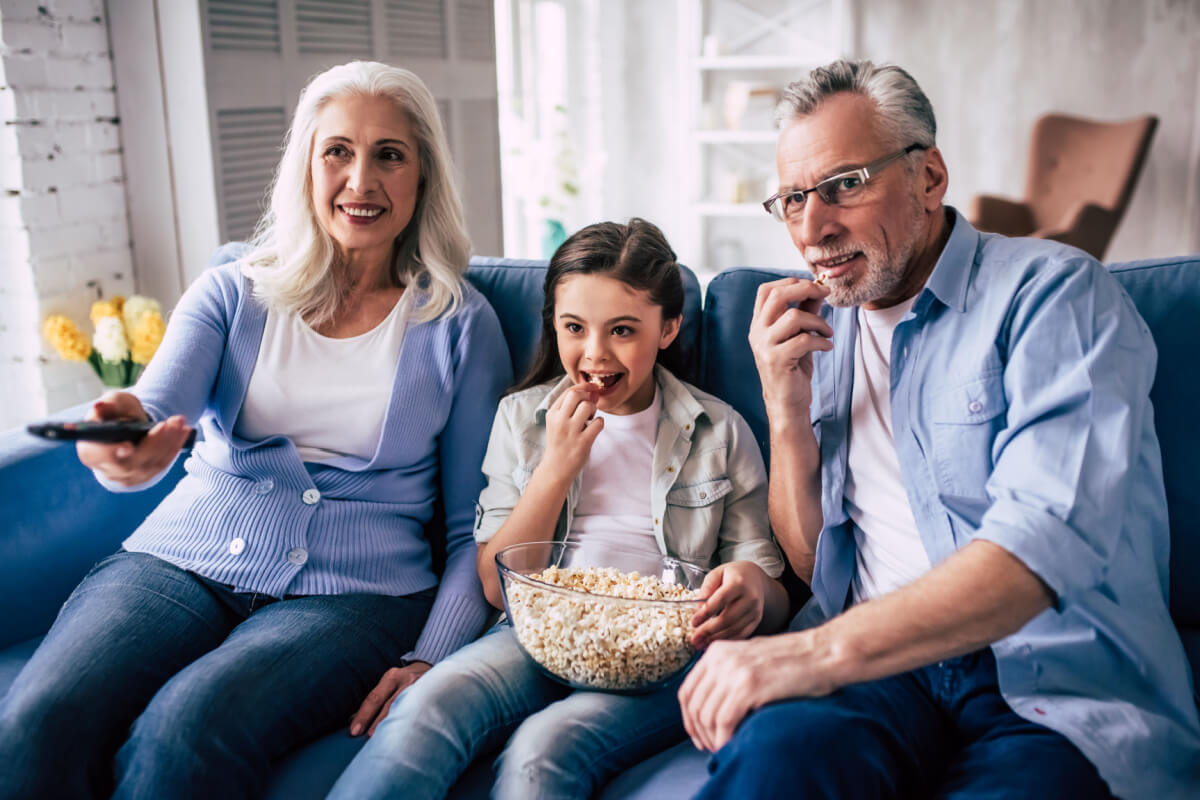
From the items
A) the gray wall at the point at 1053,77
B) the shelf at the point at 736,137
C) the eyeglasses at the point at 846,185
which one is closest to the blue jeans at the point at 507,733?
the eyeglasses at the point at 846,185

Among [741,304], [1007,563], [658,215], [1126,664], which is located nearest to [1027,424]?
[1007,563]

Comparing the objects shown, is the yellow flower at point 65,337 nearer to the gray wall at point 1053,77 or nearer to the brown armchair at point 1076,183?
the brown armchair at point 1076,183

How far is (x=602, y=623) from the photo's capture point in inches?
49.6

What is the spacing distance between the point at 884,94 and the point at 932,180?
136mm

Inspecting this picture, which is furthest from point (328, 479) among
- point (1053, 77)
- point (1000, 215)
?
point (1053, 77)

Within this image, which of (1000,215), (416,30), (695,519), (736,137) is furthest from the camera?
(736,137)

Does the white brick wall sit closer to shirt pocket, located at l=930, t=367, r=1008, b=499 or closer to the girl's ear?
the girl's ear

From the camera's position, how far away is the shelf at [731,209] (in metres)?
5.92

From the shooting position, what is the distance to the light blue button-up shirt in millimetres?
1102

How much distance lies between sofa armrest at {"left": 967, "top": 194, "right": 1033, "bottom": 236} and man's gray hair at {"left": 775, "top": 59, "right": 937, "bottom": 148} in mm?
3773

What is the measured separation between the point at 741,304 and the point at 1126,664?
80cm

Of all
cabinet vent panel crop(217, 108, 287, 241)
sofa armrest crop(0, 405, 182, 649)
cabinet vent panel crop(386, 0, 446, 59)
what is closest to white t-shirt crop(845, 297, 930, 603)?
sofa armrest crop(0, 405, 182, 649)

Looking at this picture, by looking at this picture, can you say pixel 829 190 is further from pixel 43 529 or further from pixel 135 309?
pixel 135 309

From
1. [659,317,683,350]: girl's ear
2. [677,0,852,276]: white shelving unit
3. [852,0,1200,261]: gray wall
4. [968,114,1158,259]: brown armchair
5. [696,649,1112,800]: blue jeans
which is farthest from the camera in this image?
[677,0,852,276]: white shelving unit
